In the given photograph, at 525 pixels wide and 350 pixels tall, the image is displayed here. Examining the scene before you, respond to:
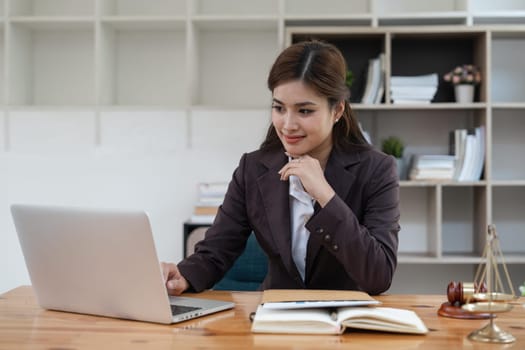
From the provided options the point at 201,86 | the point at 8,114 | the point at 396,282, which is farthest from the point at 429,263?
the point at 8,114

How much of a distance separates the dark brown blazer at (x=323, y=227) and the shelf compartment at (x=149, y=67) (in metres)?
1.87

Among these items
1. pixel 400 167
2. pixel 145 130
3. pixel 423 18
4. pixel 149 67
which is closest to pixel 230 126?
pixel 145 130

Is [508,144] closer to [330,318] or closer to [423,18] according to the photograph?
[423,18]

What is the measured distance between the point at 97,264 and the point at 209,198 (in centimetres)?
216

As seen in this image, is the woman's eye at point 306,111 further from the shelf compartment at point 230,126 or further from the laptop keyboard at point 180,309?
the shelf compartment at point 230,126

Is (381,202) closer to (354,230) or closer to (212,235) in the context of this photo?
(354,230)

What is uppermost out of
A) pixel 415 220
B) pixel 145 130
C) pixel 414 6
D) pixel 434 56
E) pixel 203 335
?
pixel 414 6

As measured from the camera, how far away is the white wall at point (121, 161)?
3771 millimetres

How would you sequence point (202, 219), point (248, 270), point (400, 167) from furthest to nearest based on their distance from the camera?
point (400, 167) < point (202, 219) < point (248, 270)

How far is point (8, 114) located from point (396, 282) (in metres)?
2.29

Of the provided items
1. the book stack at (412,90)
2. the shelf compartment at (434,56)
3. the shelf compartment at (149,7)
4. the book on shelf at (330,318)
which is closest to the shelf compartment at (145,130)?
the shelf compartment at (149,7)

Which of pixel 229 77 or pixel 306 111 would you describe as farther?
pixel 229 77

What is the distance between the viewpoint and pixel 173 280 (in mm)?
1772

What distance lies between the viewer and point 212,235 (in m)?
2.04
